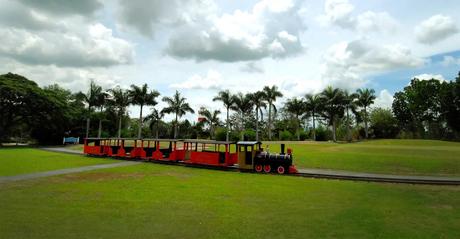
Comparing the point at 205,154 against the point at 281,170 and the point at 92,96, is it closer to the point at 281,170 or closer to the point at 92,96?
the point at 281,170

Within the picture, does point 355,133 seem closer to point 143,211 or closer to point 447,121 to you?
point 447,121

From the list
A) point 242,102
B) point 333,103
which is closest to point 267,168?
point 242,102

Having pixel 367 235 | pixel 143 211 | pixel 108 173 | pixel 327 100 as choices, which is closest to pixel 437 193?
pixel 367 235

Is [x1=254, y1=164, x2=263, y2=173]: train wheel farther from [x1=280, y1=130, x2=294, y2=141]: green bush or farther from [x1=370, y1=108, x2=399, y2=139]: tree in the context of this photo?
[x1=370, y1=108, x2=399, y2=139]: tree

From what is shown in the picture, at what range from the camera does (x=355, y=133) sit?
6994 centimetres

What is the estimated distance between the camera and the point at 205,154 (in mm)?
24484

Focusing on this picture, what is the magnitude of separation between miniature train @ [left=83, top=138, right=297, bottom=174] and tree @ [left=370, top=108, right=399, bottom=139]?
54.2m

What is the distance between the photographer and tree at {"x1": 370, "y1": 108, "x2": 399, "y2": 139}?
70.5 metres

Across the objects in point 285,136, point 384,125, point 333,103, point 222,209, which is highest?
point 333,103

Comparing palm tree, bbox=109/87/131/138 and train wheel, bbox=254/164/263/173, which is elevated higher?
palm tree, bbox=109/87/131/138

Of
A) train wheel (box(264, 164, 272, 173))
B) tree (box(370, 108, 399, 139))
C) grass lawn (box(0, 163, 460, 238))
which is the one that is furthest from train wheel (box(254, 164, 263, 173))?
tree (box(370, 108, 399, 139))

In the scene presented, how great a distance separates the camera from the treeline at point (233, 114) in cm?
4919

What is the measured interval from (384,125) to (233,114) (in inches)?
1317

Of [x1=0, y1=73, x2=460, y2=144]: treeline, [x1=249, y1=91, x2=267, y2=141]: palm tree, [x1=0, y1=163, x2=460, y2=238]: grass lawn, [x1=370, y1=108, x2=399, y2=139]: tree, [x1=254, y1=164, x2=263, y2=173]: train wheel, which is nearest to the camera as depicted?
[x1=0, y1=163, x2=460, y2=238]: grass lawn
